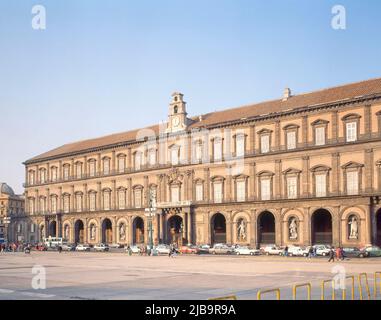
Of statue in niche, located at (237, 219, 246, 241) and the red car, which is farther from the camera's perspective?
statue in niche, located at (237, 219, 246, 241)

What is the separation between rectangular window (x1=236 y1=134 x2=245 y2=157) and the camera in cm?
6706

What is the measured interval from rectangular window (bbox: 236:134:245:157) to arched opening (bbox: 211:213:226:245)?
7910 millimetres

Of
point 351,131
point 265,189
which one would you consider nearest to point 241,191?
point 265,189

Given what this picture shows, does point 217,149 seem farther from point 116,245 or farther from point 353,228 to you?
point 116,245

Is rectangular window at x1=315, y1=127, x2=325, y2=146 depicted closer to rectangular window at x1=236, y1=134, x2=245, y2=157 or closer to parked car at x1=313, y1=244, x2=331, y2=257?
rectangular window at x1=236, y1=134, x2=245, y2=157

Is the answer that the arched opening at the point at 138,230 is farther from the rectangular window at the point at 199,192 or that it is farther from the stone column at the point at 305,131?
the stone column at the point at 305,131

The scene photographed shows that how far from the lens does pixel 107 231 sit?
84.4 meters

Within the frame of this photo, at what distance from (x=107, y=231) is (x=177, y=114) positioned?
70.0 feet

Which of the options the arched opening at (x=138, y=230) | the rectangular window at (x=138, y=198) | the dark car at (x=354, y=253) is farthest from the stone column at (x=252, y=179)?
the arched opening at (x=138, y=230)

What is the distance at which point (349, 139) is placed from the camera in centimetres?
5847

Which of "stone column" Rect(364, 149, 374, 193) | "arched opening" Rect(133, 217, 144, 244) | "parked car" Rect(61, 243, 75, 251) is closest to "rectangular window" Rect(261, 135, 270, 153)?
"stone column" Rect(364, 149, 374, 193)

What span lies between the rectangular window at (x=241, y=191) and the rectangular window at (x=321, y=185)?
30.1 feet
